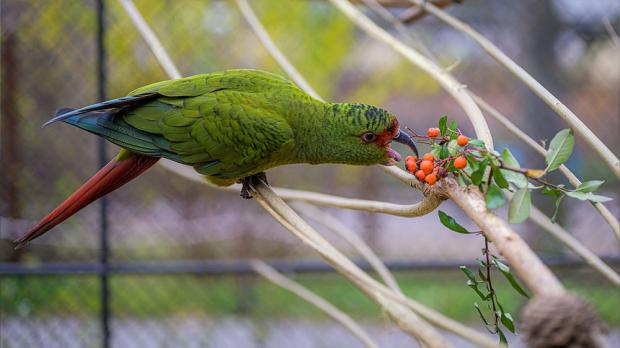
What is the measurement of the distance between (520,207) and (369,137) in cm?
71

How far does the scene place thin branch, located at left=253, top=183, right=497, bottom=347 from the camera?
61 cm

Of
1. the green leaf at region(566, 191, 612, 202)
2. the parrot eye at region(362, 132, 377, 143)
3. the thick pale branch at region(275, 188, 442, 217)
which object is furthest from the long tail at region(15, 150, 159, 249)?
the green leaf at region(566, 191, 612, 202)

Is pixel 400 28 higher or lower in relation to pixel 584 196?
higher

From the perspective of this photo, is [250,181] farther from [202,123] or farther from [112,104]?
[112,104]

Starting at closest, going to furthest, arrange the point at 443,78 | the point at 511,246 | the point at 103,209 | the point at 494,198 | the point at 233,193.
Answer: the point at 511,246, the point at 494,198, the point at 443,78, the point at 103,209, the point at 233,193

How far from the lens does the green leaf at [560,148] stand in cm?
83

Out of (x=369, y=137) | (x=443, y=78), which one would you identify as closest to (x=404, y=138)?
(x=369, y=137)

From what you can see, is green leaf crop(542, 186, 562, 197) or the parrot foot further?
the parrot foot

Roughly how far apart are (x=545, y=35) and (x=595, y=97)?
367 millimetres

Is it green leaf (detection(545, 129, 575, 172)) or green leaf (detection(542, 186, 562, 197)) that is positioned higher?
green leaf (detection(545, 129, 575, 172))

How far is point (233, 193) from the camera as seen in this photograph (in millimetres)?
2957

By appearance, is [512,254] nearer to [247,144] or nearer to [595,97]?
[247,144]

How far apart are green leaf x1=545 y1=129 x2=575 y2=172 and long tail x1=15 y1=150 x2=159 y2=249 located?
0.98 m

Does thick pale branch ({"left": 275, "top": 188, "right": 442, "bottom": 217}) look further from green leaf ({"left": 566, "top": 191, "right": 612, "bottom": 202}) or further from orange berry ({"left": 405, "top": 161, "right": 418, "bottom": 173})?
green leaf ({"left": 566, "top": 191, "right": 612, "bottom": 202})
